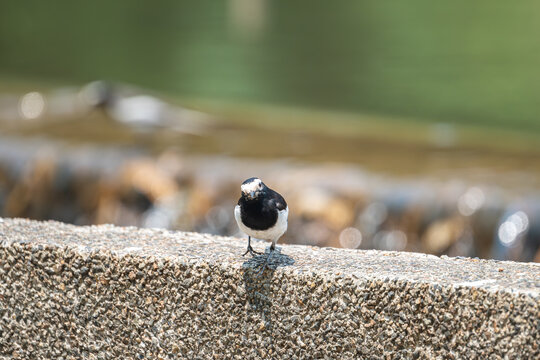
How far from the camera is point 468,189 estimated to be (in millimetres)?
8648

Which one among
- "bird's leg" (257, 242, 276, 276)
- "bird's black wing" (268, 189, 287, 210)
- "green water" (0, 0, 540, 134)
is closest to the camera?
"bird's leg" (257, 242, 276, 276)

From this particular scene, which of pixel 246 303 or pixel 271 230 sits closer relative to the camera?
pixel 246 303

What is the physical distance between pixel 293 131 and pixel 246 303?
1017 centimetres

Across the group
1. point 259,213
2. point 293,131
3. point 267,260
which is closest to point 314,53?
point 293,131

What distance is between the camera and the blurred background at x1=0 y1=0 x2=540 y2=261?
848 centimetres

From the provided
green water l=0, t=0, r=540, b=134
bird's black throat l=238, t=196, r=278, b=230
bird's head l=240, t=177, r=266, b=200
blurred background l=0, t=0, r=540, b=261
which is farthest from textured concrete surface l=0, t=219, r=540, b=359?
green water l=0, t=0, r=540, b=134

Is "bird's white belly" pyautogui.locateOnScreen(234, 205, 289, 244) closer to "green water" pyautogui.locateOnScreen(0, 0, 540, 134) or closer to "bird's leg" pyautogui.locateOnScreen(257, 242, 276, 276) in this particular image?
"bird's leg" pyautogui.locateOnScreen(257, 242, 276, 276)

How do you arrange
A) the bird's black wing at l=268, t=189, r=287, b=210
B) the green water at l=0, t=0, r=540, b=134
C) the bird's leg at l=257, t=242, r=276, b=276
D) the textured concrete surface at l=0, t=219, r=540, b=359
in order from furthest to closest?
the green water at l=0, t=0, r=540, b=134 < the bird's black wing at l=268, t=189, r=287, b=210 < the bird's leg at l=257, t=242, r=276, b=276 < the textured concrete surface at l=0, t=219, r=540, b=359

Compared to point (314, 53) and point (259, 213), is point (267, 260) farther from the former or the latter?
point (314, 53)

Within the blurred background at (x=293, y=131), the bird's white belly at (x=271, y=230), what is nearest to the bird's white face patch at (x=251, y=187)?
the bird's white belly at (x=271, y=230)

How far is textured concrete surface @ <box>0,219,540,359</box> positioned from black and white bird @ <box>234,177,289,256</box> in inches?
4.3

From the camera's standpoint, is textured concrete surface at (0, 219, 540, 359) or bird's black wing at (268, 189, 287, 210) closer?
textured concrete surface at (0, 219, 540, 359)

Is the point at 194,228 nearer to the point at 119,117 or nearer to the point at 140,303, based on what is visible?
the point at 119,117

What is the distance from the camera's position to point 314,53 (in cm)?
2505
